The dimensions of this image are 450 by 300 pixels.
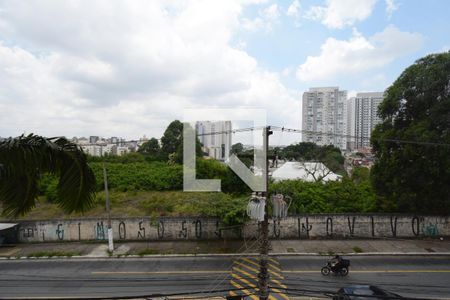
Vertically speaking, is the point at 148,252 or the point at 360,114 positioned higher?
the point at 360,114

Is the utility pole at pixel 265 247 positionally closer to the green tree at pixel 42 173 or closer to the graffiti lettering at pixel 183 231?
the green tree at pixel 42 173

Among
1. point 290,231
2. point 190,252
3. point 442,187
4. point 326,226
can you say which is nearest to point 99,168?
point 190,252

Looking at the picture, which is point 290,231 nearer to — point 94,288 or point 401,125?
point 401,125

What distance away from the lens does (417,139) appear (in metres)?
13.9

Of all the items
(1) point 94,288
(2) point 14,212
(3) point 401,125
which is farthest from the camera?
(3) point 401,125

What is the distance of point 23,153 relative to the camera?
2656 millimetres

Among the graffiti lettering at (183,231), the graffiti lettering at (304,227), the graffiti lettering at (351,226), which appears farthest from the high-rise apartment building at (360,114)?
the graffiti lettering at (183,231)

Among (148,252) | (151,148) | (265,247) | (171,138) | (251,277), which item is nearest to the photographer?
→ (265,247)

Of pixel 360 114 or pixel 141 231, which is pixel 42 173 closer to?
pixel 141 231

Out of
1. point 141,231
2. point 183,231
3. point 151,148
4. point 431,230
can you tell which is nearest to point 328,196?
point 431,230

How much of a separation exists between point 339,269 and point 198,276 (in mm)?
6122

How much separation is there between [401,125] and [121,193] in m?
19.9

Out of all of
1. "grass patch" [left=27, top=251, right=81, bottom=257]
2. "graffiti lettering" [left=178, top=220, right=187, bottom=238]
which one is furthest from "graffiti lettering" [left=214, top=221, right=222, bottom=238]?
"grass patch" [left=27, top=251, right=81, bottom=257]

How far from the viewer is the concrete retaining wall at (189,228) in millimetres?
16250
